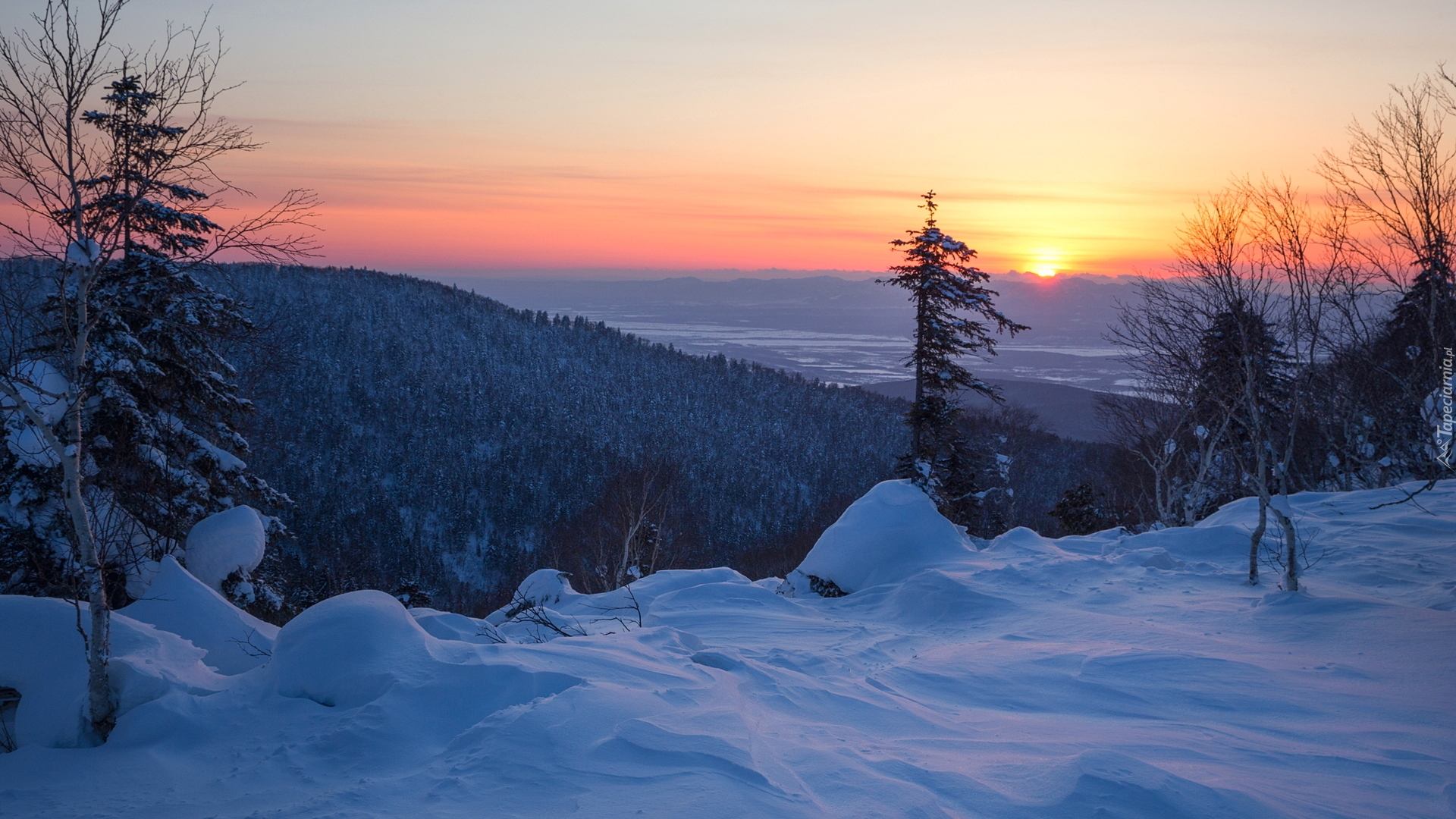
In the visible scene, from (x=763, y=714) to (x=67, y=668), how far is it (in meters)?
5.45

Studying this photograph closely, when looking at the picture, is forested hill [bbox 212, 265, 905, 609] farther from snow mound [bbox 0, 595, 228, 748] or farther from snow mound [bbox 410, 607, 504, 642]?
snow mound [bbox 0, 595, 228, 748]

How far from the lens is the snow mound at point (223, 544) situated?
12.4 meters

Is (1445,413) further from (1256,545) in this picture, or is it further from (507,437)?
(507,437)

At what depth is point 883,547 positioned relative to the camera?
1338 cm

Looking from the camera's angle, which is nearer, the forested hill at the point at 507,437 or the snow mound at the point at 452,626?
the snow mound at the point at 452,626

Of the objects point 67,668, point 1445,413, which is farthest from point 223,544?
point 1445,413

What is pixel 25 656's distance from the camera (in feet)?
19.7

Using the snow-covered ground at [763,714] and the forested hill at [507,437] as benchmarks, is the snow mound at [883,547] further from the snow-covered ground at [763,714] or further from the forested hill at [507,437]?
the forested hill at [507,437]

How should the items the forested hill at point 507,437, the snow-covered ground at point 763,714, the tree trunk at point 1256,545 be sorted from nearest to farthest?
the snow-covered ground at point 763,714
the tree trunk at point 1256,545
the forested hill at point 507,437

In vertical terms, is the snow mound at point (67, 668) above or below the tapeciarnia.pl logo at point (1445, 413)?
below

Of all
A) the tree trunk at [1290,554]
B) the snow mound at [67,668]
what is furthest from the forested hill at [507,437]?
the snow mound at [67,668]

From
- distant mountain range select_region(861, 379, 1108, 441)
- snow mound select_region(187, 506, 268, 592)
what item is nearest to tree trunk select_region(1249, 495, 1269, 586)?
snow mound select_region(187, 506, 268, 592)

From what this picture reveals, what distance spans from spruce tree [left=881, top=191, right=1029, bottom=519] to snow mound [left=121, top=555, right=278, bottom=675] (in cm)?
1434

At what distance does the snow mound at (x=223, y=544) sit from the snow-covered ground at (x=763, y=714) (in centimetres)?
463
